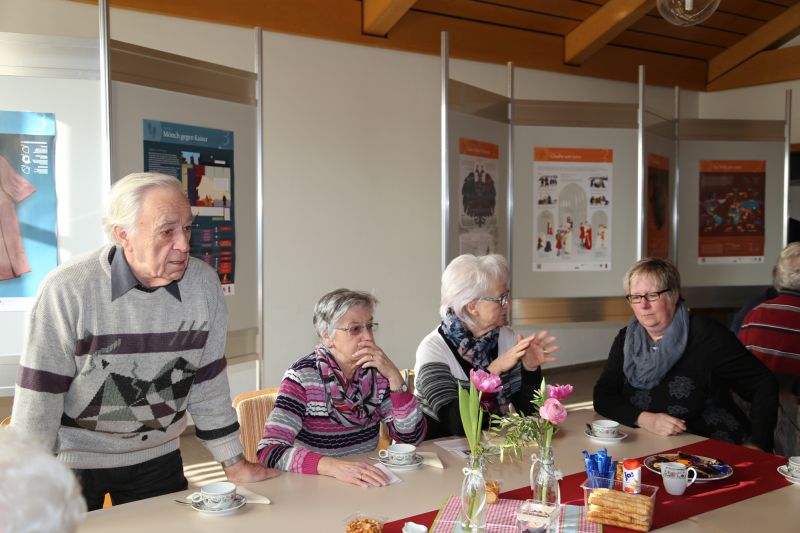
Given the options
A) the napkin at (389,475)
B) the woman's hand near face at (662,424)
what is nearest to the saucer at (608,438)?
the woman's hand near face at (662,424)

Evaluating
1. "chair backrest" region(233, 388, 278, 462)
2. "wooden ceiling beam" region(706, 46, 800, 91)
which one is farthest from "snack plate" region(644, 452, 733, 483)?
"wooden ceiling beam" region(706, 46, 800, 91)

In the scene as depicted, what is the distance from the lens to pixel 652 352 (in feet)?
9.49

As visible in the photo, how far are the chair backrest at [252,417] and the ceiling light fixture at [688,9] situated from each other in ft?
7.95

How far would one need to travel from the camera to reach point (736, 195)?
581cm

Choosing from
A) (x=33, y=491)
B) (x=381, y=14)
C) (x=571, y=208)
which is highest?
(x=381, y=14)

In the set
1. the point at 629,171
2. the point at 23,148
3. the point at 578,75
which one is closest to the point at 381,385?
the point at 23,148

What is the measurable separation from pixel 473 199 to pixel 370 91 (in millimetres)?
2017

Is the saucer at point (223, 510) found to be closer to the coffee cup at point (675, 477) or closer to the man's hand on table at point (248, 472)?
the man's hand on table at point (248, 472)

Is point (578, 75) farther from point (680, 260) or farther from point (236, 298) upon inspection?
point (236, 298)

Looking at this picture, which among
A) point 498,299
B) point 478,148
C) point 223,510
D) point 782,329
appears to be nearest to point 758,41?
point 478,148

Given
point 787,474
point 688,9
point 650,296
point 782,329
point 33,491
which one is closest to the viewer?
point 33,491

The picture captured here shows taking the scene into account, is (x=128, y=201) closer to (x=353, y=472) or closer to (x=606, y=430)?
(x=353, y=472)

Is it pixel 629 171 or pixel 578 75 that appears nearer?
pixel 629 171

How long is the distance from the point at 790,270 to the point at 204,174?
9.57 feet
